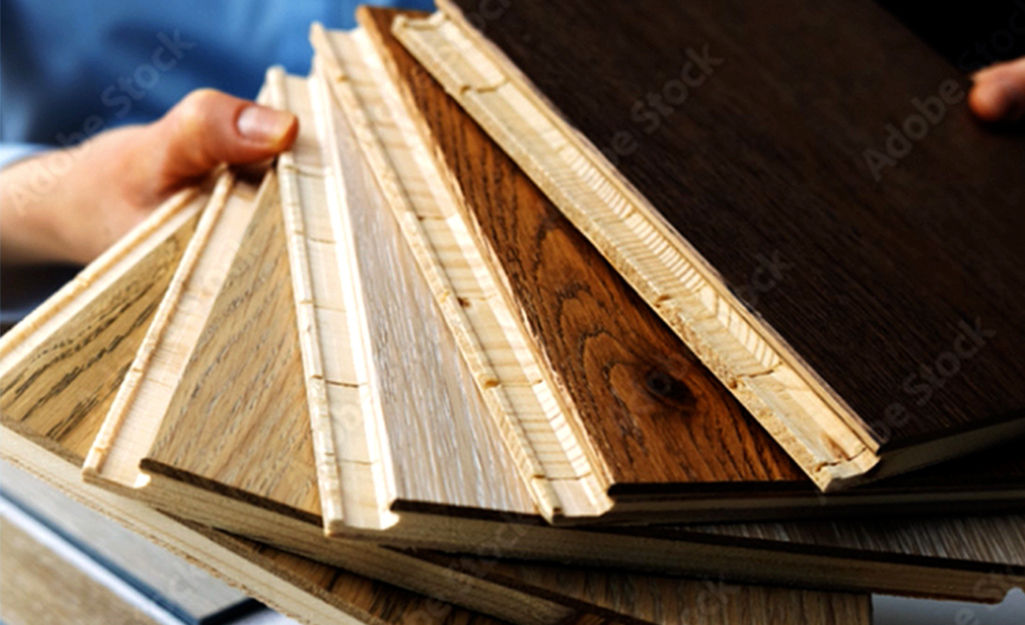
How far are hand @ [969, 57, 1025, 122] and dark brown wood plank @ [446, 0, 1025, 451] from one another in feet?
0.07

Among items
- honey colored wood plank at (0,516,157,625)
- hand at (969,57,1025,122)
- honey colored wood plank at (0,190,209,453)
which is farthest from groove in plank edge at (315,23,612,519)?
hand at (969,57,1025,122)

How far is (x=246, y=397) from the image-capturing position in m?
0.67

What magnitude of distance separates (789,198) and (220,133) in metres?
0.55

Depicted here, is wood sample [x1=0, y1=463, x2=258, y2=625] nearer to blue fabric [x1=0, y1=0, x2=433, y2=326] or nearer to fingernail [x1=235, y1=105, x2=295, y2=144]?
fingernail [x1=235, y1=105, x2=295, y2=144]

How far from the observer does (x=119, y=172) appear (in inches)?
43.3

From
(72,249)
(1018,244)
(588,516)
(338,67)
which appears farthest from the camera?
(72,249)

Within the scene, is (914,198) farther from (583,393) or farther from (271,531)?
(271,531)

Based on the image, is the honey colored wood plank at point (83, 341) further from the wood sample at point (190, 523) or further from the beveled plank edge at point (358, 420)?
the beveled plank edge at point (358, 420)

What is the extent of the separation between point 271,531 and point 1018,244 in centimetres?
69

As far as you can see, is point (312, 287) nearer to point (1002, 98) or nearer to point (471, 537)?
point (471, 537)

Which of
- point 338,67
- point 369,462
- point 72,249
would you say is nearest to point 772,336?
point 369,462

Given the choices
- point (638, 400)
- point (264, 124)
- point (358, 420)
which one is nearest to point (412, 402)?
point (358, 420)

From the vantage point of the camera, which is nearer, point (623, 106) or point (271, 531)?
point (271, 531)

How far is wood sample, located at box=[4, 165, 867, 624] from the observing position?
604 millimetres
